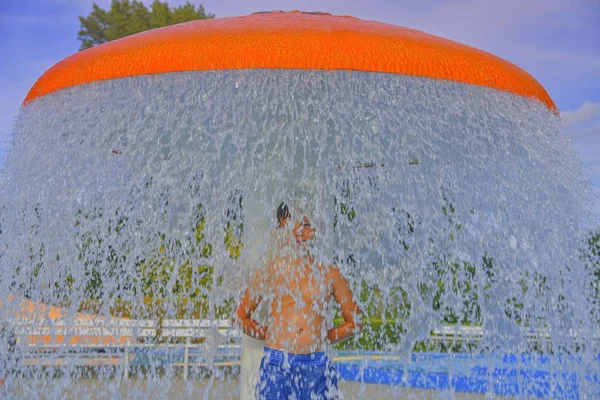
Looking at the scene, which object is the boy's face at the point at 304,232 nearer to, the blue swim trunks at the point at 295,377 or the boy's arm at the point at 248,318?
the boy's arm at the point at 248,318

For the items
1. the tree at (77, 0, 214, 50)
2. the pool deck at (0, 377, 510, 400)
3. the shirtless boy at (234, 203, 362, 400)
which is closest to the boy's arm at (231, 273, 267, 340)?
the shirtless boy at (234, 203, 362, 400)

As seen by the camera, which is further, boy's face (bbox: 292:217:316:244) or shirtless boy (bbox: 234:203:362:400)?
boy's face (bbox: 292:217:316:244)

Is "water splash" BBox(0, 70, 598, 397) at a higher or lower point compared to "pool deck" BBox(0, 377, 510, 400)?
higher

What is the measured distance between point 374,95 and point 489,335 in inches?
Answer: 121

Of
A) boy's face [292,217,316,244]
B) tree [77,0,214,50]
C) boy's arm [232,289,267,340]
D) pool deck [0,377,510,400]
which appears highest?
tree [77,0,214,50]

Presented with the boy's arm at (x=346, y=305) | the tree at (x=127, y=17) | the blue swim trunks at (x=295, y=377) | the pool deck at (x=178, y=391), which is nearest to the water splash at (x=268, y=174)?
the boy's arm at (x=346, y=305)

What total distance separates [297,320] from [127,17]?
22.3 m

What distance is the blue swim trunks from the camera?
343 cm

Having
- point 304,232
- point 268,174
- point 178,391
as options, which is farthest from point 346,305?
point 178,391

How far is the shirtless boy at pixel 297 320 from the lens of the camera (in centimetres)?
345

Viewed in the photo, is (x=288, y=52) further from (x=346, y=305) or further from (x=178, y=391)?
(x=178, y=391)

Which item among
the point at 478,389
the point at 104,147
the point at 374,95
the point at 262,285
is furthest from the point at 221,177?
the point at 478,389

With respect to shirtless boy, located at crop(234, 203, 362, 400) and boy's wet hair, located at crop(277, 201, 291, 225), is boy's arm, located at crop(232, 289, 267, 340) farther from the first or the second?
boy's wet hair, located at crop(277, 201, 291, 225)

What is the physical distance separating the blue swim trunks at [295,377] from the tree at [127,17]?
71.1ft
